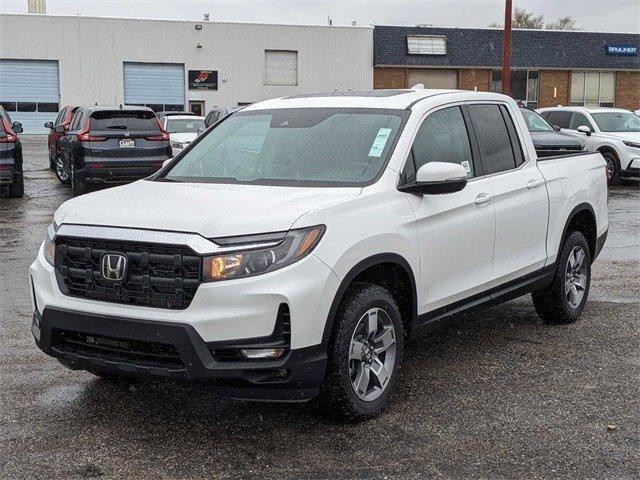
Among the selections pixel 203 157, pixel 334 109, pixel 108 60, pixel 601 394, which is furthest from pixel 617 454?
pixel 108 60

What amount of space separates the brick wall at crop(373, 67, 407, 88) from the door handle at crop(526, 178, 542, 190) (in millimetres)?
44288

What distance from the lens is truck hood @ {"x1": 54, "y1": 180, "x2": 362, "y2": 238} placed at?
4230mm

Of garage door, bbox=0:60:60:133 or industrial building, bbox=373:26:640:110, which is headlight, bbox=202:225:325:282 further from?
industrial building, bbox=373:26:640:110

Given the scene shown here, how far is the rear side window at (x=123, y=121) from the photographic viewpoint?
16750 mm

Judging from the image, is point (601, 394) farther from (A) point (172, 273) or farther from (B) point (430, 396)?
(A) point (172, 273)

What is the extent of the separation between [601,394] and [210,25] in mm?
45963

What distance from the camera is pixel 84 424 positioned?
15.4 feet

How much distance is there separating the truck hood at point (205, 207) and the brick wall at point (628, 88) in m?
52.1

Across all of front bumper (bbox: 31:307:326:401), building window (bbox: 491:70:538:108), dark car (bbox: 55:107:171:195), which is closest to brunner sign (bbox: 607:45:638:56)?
building window (bbox: 491:70:538:108)

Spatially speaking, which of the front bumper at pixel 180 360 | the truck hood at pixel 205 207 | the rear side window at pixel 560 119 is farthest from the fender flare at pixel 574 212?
the rear side window at pixel 560 119

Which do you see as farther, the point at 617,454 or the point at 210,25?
the point at 210,25

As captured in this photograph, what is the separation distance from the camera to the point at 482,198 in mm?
5605

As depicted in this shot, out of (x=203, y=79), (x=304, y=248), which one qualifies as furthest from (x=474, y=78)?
(x=304, y=248)

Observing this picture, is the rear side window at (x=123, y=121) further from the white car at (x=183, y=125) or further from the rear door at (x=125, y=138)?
the white car at (x=183, y=125)
